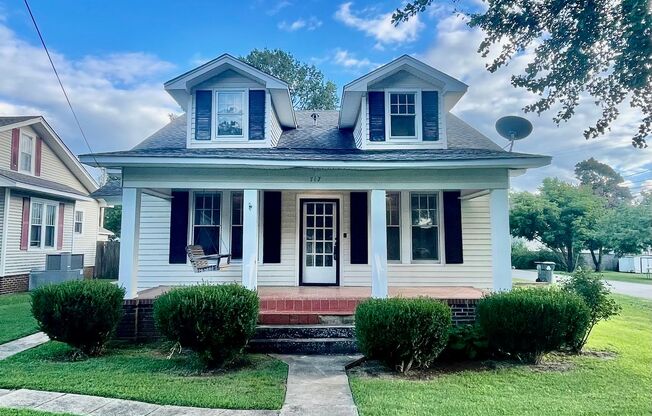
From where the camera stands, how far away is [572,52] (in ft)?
21.4

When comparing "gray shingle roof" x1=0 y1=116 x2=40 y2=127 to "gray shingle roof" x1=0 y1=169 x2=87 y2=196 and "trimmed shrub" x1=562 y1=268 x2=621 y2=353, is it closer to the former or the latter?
"gray shingle roof" x1=0 y1=169 x2=87 y2=196

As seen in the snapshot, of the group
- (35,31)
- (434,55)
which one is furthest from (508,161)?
(35,31)

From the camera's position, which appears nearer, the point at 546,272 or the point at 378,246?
the point at 378,246

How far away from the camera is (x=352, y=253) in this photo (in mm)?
9375

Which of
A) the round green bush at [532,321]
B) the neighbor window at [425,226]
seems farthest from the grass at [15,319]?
the neighbor window at [425,226]

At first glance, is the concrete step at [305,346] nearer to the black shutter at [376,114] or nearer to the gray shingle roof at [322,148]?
the gray shingle roof at [322,148]

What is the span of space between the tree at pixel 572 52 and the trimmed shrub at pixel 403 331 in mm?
4638

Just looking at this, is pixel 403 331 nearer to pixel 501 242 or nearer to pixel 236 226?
pixel 501 242

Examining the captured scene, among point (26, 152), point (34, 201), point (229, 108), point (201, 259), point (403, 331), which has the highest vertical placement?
point (26, 152)

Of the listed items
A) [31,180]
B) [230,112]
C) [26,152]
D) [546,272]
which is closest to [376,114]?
[230,112]

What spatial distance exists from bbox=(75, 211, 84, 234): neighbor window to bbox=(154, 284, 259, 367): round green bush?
15440 millimetres

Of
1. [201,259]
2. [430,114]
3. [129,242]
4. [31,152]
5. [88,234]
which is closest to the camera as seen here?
[129,242]

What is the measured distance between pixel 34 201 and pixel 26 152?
2.04m

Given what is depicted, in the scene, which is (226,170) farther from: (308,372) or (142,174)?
(308,372)
